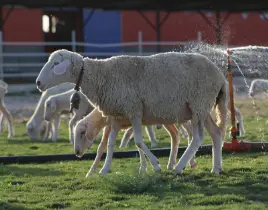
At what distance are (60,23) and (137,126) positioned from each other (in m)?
28.7

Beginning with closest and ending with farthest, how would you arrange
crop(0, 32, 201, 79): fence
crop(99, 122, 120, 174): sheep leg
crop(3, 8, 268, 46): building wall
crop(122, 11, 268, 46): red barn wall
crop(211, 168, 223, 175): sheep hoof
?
crop(211, 168, 223, 175): sheep hoof < crop(99, 122, 120, 174): sheep leg < crop(0, 32, 201, 79): fence < crop(3, 8, 268, 46): building wall < crop(122, 11, 268, 46): red barn wall

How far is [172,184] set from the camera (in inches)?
381

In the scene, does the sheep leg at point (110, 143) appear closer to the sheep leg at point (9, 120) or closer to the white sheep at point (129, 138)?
the white sheep at point (129, 138)

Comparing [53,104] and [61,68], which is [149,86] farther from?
[53,104]

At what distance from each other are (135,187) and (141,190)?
0.08m

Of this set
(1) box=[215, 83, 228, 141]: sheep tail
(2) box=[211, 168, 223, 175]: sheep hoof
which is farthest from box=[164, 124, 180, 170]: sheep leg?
(2) box=[211, 168, 223, 175]: sheep hoof

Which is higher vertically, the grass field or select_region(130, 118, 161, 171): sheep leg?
select_region(130, 118, 161, 171): sheep leg

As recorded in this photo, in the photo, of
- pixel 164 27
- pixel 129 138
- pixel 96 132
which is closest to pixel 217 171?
pixel 96 132

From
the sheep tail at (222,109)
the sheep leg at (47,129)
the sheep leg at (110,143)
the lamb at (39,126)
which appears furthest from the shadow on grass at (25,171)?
the sheep leg at (47,129)

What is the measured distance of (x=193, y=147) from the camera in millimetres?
10617

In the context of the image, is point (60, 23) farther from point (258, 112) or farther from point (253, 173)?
point (253, 173)

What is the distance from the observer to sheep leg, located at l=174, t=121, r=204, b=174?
10.5 meters

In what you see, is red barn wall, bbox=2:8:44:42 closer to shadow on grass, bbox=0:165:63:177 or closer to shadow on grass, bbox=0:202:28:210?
shadow on grass, bbox=0:165:63:177

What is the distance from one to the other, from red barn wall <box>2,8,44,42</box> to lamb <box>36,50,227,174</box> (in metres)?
25.3
